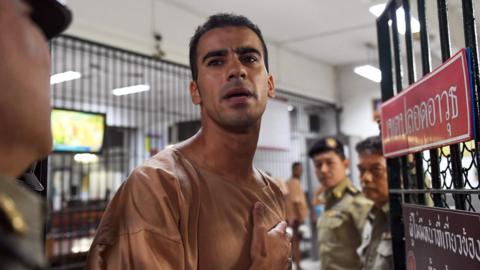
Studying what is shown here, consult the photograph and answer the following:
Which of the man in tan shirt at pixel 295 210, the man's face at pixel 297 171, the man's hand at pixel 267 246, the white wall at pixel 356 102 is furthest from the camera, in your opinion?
the white wall at pixel 356 102

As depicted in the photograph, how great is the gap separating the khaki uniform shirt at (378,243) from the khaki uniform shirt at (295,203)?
366cm

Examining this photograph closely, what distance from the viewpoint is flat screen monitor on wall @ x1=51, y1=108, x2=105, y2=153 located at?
385 centimetres

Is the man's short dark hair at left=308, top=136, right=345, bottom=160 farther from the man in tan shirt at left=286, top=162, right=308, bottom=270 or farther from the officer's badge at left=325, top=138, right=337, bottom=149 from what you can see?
the man in tan shirt at left=286, top=162, right=308, bottom=270

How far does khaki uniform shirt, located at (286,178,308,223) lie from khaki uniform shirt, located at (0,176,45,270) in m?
5.87

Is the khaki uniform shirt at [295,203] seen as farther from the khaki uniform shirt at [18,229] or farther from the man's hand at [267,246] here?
the khaki uniform shirt at [18,229]

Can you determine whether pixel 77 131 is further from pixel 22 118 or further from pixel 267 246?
pixel 22 118

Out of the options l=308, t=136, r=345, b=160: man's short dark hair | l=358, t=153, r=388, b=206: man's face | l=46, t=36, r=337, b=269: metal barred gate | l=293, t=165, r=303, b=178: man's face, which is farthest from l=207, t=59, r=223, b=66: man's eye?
l=293, t=165, r=303, b=178: man's face

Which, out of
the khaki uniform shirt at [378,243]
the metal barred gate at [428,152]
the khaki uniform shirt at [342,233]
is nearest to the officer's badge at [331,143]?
the khaki uniform shirt at [342,233]

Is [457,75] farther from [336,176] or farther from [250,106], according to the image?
[336,176]

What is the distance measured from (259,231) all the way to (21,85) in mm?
841

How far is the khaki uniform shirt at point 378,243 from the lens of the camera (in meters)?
2.17

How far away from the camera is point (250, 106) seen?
127cm

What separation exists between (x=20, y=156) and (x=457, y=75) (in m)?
0.99

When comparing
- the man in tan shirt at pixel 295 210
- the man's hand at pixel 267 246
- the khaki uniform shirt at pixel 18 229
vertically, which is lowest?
the man in tan shirt at pixel 295 210
